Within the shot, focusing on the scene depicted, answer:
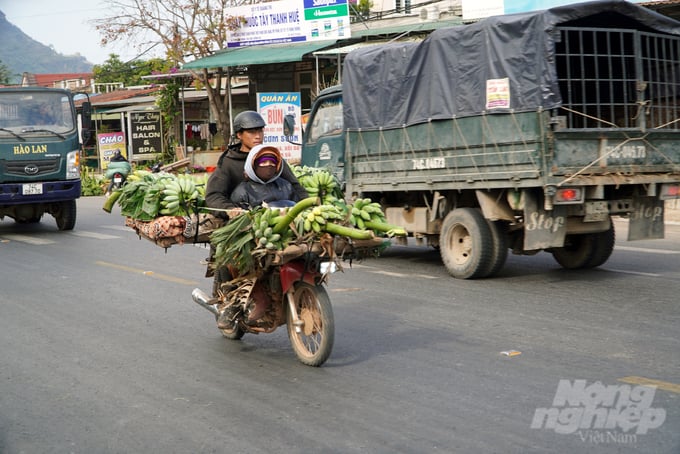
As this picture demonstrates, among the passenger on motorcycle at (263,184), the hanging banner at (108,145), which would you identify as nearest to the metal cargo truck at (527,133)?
the passenger on motorcycle at (263,184)

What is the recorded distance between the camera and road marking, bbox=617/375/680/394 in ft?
17.4

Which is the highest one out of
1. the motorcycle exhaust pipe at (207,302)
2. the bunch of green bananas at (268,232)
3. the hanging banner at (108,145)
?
the hanging banner at (108,145)

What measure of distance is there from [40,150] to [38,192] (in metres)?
0.84

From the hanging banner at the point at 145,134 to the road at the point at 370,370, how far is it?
1037 inches

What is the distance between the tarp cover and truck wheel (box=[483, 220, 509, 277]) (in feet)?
4.53

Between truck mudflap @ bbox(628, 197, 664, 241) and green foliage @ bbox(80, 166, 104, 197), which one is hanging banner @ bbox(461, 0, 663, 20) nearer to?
truck mudflap @ bbox(628, 197, 664, 241)

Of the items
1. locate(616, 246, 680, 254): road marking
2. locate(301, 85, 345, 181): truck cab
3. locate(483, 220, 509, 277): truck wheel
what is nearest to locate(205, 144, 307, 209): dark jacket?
locate(483, 220, 509, 277): truck wheel

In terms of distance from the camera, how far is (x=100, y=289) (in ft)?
32.8

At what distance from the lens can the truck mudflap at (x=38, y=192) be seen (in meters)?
16.3

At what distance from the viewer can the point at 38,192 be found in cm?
1655

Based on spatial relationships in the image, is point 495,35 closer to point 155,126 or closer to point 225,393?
point 225,393

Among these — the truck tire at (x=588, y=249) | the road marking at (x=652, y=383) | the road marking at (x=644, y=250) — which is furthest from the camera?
the road marking at (x=644, y=250)

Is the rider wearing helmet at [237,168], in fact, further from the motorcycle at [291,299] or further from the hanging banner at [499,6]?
the hanging banner at [499,6]

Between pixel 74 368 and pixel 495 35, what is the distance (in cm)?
590
